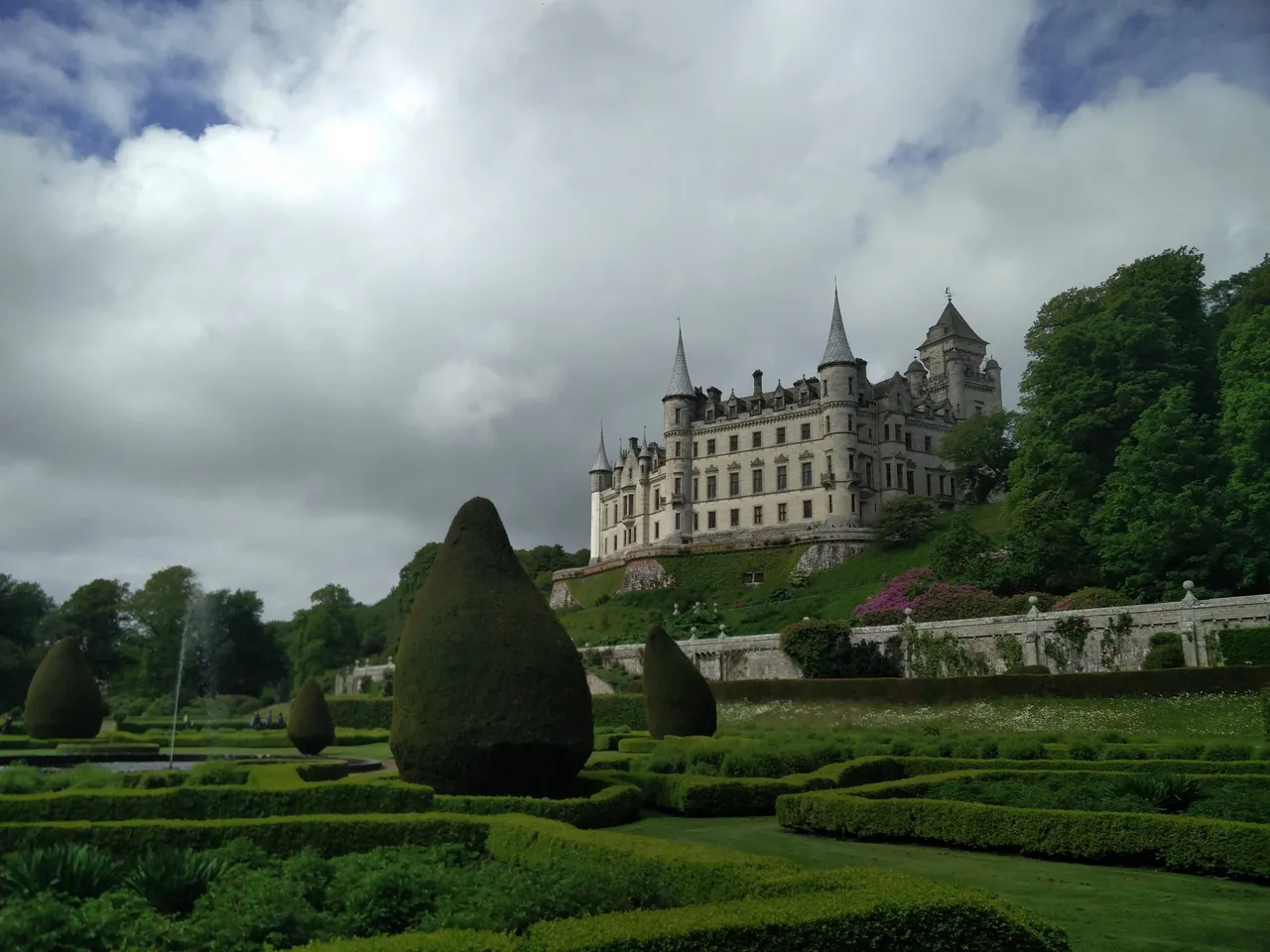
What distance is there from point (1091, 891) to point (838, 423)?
218 feet

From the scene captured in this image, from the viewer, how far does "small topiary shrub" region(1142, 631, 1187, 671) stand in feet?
103

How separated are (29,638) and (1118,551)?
206 feet

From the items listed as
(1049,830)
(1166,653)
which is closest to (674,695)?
(1049,830)

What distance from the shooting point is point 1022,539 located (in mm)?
45156

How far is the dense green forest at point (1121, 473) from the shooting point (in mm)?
36750

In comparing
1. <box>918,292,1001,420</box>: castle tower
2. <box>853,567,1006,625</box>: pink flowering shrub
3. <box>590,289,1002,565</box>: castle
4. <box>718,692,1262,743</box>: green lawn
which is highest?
<box>918,292,1001,420</box>: castle tower

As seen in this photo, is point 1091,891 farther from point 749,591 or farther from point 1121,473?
point 749,591

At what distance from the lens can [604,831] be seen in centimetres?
1177

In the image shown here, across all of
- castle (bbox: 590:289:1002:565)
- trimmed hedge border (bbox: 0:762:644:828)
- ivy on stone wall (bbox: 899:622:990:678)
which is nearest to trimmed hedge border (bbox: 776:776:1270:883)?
trimmed hedge border (bbox: 0:762:644:828)

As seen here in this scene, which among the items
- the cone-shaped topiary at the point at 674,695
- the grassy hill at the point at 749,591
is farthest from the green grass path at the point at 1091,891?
the grassy hill at the point at 749,591

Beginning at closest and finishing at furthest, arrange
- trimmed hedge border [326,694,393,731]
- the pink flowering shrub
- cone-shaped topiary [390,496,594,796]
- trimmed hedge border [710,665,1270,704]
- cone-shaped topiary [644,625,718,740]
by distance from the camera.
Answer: cone-shaped topiary [390,496,594,796] < cone-shaped topiary [644,625,718,740] < trimmed hedge border [710,665,1270,704] < the pink flowering shrub < trimmed hedge border [326,694,393,731]

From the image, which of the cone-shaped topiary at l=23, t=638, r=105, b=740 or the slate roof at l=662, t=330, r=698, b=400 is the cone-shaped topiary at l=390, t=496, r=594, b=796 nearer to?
the cone-shaped topiary at l=23, t=638, r=105, b=740

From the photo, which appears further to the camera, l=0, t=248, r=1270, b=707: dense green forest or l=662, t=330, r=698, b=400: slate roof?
l=662, t=330, r=698, b=400: slate roof

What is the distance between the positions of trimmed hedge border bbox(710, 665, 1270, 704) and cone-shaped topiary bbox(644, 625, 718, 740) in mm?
11741
